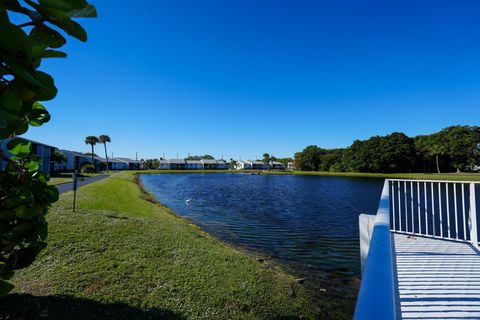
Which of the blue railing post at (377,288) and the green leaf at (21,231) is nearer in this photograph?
the blue railing post at (377,288)

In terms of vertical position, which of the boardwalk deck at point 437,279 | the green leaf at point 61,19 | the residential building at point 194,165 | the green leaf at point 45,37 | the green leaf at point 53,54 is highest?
the residential building at point 194,165

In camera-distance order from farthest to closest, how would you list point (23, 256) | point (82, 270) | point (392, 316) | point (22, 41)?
point (82, 270) < point (23, 256) < point (392, 316) < point (22, 41)

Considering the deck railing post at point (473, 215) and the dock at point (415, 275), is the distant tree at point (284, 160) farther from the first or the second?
the deck railing post at point (473, 215)

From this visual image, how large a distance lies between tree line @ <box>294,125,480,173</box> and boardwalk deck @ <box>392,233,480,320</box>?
2827 inches

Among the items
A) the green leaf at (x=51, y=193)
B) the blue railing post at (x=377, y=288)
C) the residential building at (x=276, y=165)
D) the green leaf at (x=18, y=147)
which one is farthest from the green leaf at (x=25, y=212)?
the residential building at (x=276, y=165)

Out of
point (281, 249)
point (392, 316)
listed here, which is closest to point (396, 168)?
point (281, 249)

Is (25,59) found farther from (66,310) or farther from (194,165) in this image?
(194,165)

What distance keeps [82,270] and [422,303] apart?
21.2 feet

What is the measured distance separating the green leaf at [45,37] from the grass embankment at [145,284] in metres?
4.87

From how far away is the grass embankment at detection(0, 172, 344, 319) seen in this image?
180 inches

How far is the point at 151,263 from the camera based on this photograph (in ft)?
21.3

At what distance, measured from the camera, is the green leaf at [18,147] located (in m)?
1.30

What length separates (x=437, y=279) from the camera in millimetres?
4043

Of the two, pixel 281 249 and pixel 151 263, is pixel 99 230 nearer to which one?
pixel 151 263
